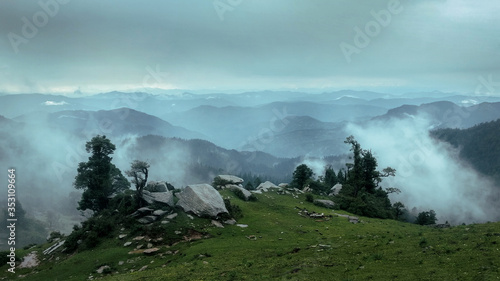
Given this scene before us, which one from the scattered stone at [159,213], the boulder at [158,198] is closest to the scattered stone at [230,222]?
the boulder at [158,198]

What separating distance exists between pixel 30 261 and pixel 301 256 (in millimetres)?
39292

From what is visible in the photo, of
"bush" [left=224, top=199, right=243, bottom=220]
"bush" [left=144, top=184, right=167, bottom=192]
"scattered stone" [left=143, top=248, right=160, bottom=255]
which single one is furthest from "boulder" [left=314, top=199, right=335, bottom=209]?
"scattered stone" [left=143, top=248, right=160, bottom=255]

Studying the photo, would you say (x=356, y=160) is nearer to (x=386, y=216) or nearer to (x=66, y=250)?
(x=386, y=216)

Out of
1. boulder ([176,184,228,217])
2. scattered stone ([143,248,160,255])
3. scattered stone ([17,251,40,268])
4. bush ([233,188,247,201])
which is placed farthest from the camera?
bush ([233,188,247,201])

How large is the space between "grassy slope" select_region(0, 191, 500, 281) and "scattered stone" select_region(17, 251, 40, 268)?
62.9 inches

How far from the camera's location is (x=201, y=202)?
142 ft

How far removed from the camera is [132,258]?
33.4 metres

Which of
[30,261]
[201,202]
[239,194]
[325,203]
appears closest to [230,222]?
[201,202]

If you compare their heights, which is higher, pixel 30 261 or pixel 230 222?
pixel 230 222

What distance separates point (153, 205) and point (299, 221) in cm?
2259

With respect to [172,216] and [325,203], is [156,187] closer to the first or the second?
[172,216]

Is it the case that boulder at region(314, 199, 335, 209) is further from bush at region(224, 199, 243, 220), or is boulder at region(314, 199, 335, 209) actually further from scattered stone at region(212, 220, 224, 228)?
scattered stone at region(212, 220, 224, 228)

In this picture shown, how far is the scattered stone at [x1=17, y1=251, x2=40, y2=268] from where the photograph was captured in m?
39.2

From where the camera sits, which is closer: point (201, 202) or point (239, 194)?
point (201, 202)
